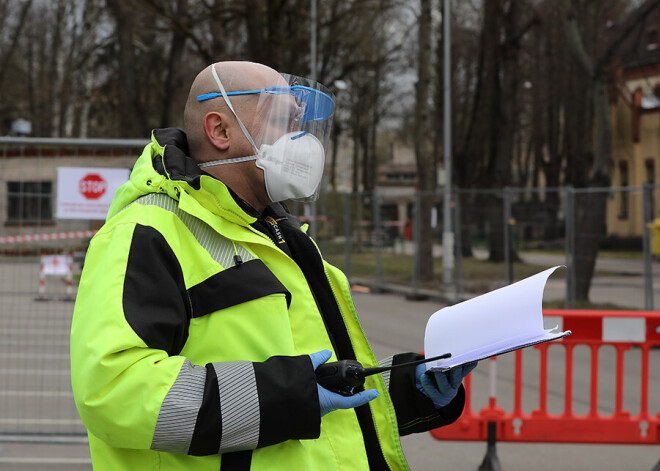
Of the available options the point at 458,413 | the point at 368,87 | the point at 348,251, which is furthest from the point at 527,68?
the point at 458,413

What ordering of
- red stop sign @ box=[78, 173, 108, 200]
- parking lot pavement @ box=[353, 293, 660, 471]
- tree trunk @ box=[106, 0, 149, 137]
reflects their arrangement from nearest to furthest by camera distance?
red stop sign @ box=[78, 173, 108, 200] < parking lot pavement @ box=[353, 293, 660, 471] < tree trunk @ box=[106, 0, 149, 137]

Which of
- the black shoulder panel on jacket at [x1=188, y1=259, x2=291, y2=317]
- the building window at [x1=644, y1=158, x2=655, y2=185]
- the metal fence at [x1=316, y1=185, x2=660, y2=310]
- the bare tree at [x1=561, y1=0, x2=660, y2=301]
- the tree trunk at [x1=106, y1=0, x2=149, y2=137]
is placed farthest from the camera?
the building window at [x1=644, y1=158, x2=655, y2=185]

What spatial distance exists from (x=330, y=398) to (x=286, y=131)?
2.36ft

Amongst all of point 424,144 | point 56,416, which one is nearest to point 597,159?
point 424,144

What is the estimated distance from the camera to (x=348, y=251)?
20.5 metres

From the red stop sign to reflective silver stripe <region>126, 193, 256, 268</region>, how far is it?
148 inches

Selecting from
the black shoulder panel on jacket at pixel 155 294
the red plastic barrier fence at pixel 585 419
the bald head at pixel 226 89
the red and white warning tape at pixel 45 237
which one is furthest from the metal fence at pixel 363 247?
the black shoulder panel on jacket at pixel 155 294

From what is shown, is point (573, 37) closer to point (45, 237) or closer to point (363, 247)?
point (363, 247)

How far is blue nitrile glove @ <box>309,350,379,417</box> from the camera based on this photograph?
1883mm

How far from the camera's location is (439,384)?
2.42 metres

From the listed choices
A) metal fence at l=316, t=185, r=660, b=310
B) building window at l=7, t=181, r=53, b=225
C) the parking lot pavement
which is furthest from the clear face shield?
metal fence at l=316, t=185, r=660, b=310

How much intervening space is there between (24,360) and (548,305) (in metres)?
9.82

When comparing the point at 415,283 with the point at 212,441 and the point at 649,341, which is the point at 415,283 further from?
the point at 212,441

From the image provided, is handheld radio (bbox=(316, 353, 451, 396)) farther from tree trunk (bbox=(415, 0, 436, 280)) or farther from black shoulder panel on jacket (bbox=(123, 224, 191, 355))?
tree trunk (bbox=(415, 0, 436, 280))
